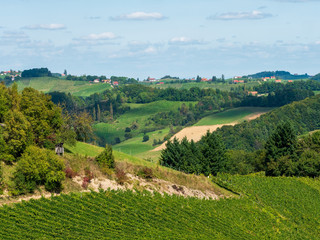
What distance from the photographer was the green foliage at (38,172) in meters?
55.4

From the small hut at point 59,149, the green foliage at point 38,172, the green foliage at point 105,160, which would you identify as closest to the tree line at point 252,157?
the green foliage at point 105,160

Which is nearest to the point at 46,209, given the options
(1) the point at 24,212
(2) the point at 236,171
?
(1) the point at 24,212

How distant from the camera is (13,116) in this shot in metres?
66.4

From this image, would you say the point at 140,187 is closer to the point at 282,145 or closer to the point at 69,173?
the point at 69,173

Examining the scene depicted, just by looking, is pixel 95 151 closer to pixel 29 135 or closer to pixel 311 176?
pixel 29 135

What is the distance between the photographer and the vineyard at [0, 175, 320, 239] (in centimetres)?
4634

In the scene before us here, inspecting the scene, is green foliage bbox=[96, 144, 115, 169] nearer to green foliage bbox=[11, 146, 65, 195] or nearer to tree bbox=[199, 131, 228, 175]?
green foliage bbox=[11, 146, 65, 195]

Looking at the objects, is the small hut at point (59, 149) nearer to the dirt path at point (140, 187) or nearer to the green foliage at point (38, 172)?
the dirt path at point (140, 187)

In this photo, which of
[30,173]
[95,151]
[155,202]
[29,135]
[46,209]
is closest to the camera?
[46,209]

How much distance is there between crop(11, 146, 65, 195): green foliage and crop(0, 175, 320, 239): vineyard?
3.39m

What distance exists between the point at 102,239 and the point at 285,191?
177ft

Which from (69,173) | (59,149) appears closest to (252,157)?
(59,149)

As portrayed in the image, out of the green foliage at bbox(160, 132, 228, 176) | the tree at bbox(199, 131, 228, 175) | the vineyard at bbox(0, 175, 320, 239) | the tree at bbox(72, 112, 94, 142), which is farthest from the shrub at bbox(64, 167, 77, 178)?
the tree at bbox(199, 131, 228, 175)

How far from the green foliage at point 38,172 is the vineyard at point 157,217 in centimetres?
339
